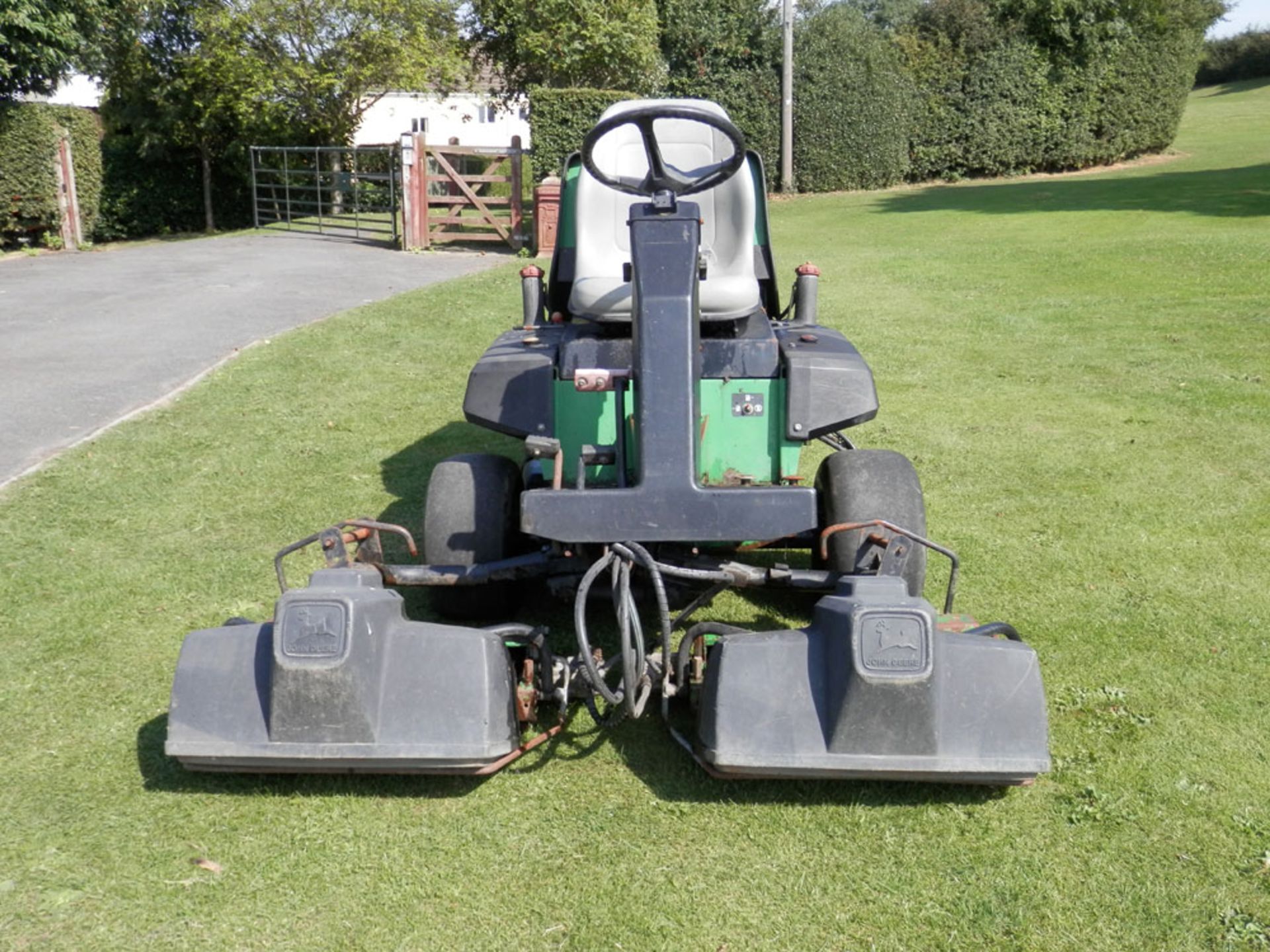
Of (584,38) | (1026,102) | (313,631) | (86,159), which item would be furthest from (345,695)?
(1026,102)

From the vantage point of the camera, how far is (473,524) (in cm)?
427

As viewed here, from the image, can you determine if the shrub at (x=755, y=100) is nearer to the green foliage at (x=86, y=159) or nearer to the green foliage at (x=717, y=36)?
the green foliage at (x=717, y=36)

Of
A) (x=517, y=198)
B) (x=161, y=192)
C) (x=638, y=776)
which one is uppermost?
(x=161, y=192)

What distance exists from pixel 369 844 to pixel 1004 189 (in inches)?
994

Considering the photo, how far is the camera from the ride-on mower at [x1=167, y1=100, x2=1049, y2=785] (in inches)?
124

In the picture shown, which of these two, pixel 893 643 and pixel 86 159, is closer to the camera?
pixel 893 643

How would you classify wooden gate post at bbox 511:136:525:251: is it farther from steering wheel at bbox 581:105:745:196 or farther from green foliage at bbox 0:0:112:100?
steering wheel at bbox 581:105:745:196

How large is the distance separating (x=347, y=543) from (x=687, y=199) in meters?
2.25

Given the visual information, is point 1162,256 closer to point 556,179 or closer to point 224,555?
point 556,179

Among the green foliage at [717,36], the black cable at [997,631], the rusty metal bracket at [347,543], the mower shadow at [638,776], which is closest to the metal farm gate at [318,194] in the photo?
the green foliage at [717,36]

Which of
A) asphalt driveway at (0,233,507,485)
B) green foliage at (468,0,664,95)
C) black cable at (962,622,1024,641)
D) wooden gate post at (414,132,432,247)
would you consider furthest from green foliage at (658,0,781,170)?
black cable at (962,622,1024,641)

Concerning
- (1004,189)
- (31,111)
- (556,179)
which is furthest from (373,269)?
(1004,189)

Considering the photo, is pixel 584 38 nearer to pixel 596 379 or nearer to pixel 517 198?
pixel 517 198

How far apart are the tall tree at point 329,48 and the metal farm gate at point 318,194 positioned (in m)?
0.93
